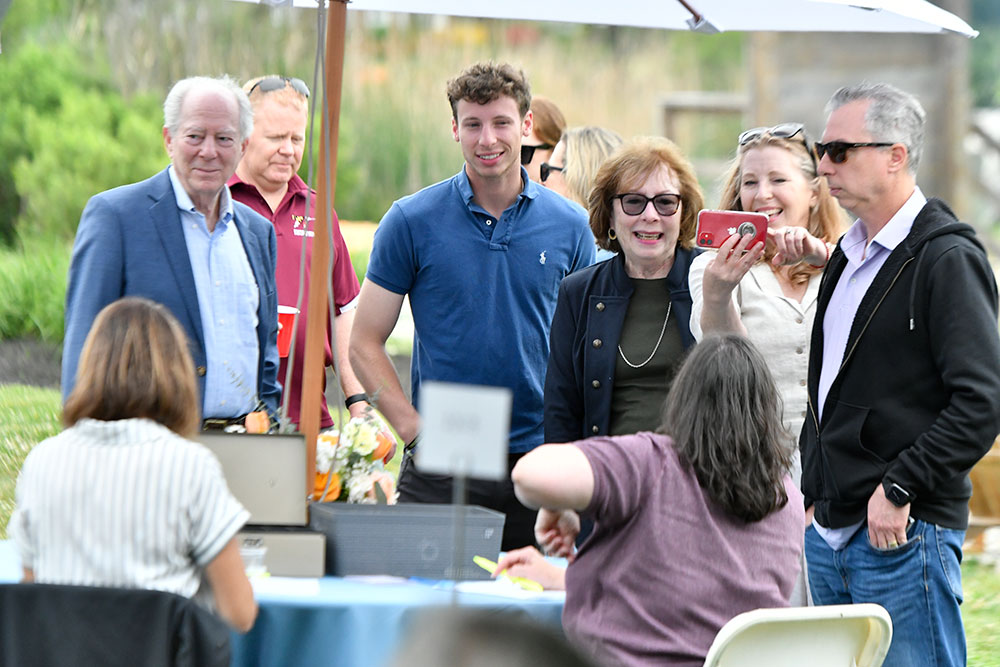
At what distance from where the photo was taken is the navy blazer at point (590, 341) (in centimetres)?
325

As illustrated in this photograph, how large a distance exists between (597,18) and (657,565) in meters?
2.09

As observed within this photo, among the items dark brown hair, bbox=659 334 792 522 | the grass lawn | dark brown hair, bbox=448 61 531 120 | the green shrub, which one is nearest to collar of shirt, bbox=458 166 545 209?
dark brown hair, bbox=448 61 531 120

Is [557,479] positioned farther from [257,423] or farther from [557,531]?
[257,423]

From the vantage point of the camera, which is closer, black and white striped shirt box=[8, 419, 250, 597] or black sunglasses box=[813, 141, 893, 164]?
black and white striped shirt box=[8, 419, 250, 597]

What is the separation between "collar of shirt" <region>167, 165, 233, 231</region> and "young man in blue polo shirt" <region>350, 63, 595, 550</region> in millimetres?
517

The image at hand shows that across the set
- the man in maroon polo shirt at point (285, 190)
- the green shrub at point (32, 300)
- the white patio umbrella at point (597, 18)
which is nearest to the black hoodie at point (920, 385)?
the white patio umbrella at point (597, 18)

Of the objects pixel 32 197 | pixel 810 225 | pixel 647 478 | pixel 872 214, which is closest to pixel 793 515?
pixel 647 478

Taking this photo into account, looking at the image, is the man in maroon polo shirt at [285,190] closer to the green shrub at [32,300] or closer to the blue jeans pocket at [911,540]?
the blue jeans pocket at [911,540]

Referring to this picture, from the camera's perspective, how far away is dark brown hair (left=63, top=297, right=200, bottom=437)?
2.37 m

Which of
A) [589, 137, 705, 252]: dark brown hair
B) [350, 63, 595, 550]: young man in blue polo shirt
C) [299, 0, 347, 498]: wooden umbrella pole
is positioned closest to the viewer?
[299, 0, 347, 498]: wooden umbrella pole

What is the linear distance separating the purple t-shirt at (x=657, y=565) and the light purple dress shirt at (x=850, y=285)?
1.84 ft

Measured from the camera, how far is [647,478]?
93.0 inches

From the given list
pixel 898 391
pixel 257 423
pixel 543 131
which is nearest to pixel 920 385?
pixel 898 391

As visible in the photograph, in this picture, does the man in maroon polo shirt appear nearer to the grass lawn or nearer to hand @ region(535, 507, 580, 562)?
hand @ region(535, 507, 580, 562)
